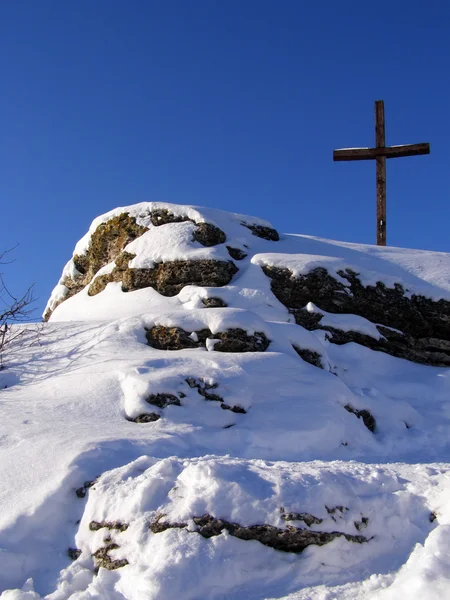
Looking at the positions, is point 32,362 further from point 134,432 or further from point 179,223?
point 179,223

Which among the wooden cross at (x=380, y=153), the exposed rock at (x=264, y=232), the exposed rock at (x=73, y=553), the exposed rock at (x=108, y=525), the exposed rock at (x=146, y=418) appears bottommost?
the exposed rock at (x=73, y=553)

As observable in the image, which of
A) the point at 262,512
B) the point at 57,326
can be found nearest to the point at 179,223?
the point at 57,326

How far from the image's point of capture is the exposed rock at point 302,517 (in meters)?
3.77

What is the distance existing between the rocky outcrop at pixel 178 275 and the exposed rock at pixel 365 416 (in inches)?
131

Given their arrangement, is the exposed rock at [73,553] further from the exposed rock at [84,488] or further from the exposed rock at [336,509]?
the exposed rock at [336,509]

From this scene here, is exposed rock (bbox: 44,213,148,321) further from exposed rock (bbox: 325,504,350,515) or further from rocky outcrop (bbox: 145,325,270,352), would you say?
exposed rock (bbox: 325,504,350,515)

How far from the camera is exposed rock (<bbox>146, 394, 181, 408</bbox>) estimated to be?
20.0ft

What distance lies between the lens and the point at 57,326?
8.73m

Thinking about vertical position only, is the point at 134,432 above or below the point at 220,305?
below

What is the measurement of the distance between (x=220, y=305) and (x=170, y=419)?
3.11m

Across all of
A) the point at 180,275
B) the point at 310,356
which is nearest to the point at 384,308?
the point at 310,356

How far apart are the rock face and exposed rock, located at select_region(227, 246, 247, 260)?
1.89ft

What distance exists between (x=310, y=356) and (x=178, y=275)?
2790mm

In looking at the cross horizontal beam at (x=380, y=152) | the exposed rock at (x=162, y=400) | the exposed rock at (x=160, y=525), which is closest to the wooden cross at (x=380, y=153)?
the cross horizontal beam at (x=380, y=152)
